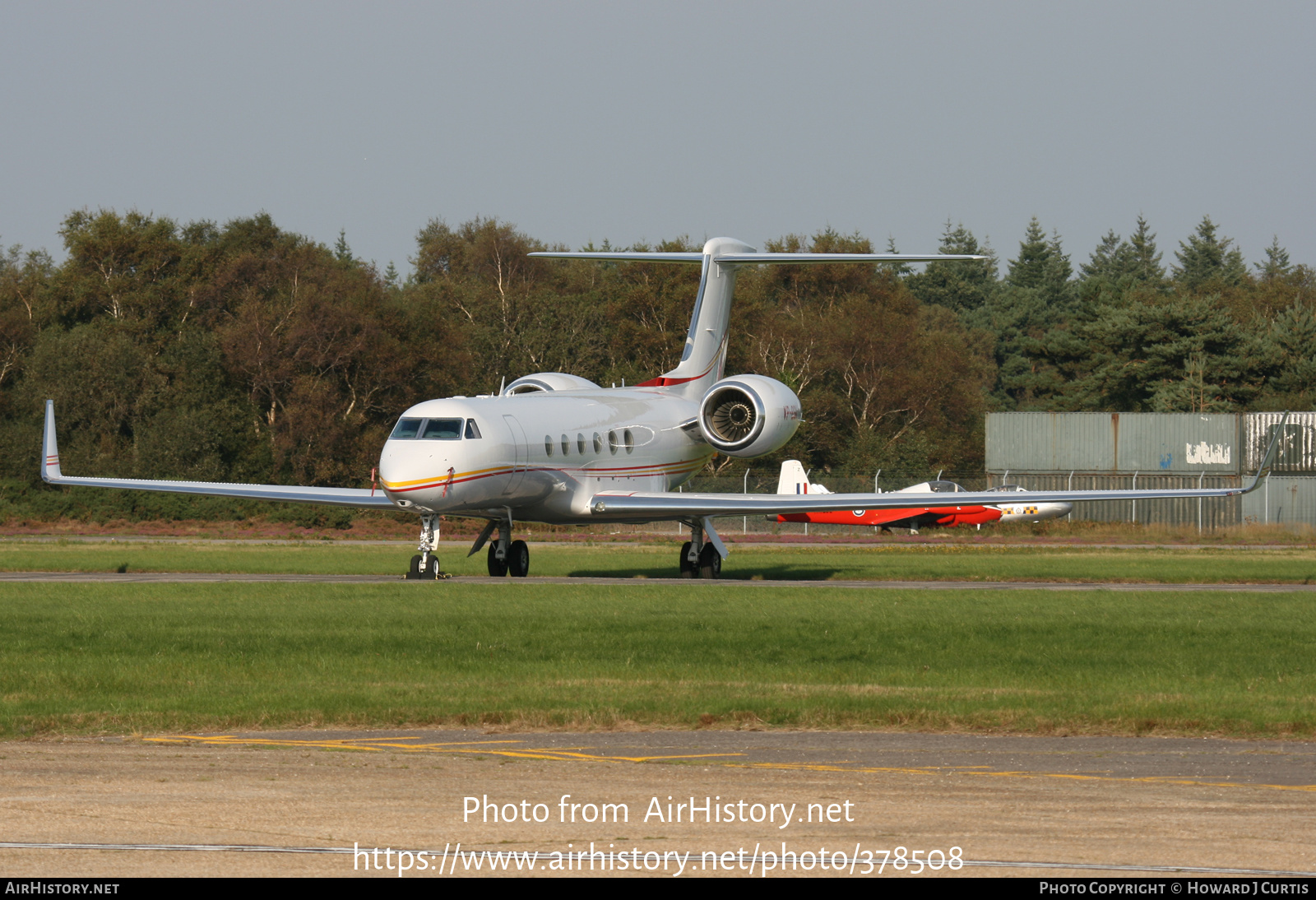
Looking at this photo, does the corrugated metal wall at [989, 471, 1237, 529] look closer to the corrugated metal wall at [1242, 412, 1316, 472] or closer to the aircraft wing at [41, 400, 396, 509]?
the corrugated metal wall at [1242, 412, 1316, 472]

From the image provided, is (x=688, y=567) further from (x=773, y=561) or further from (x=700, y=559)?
(x=773, y=561)

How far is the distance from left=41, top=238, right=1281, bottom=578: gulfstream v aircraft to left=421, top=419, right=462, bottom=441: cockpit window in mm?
25

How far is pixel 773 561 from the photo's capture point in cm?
4094

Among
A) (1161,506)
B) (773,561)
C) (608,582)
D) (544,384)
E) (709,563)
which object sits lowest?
(773,561)

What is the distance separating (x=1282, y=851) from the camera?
7.86m

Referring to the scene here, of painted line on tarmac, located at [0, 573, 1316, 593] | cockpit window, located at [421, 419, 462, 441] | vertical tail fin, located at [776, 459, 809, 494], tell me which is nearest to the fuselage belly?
cockpit window, located at [421, 419, 462, 441]

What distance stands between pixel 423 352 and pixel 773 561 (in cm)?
3287

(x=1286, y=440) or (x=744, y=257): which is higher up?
(x=744, y=257)

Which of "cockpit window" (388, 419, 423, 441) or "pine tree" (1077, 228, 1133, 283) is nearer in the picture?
"cockpit window" (388, 419, 423, 441)

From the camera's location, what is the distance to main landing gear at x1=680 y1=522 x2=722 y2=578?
1344 inches

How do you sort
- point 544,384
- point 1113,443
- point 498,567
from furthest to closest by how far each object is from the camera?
point 1113,443
point 544,384
point 498,567

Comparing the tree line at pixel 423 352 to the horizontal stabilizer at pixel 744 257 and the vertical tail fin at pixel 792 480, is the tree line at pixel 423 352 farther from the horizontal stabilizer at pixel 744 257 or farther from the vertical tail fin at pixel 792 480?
the horizontal stabilizer at pixel 744 257

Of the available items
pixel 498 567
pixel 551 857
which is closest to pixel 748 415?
pixel 498 567

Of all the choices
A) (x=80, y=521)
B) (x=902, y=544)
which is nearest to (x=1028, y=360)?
(x=902, y=544)
